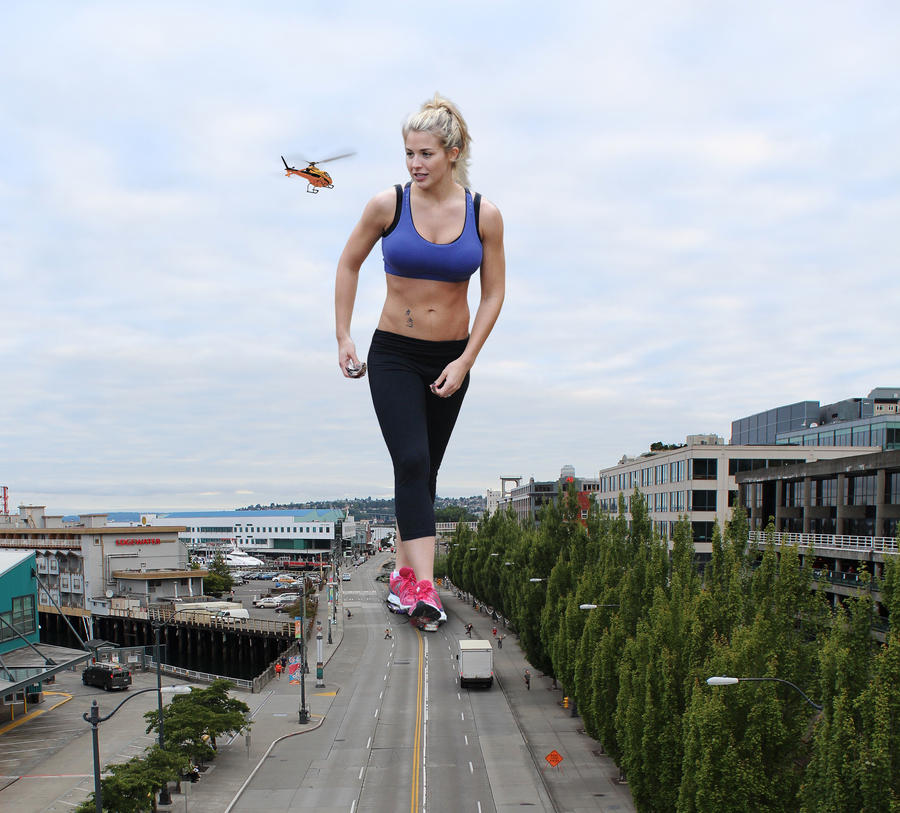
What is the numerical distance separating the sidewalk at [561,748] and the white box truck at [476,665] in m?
2.56

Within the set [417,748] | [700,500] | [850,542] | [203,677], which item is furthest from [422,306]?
[203,677]

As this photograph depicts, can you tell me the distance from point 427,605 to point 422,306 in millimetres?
2439

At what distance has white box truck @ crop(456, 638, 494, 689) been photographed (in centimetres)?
7181

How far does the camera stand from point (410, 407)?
7035 millimetres

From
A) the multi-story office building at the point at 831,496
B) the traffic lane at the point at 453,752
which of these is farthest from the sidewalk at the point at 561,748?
the multi-story office building at the point at 831,496

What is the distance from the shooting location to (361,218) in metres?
7.27

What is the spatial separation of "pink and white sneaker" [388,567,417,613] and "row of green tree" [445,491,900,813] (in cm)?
2031

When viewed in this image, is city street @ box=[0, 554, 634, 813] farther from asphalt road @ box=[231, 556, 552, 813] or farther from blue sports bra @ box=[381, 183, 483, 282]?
blue sports bra @ box=[381, 183, 483, 282]

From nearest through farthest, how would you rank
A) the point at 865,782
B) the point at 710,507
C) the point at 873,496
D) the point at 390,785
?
1. the point at 865,782
2. the point at 390,785
3. the point at 873,496
4. the point at 710,507

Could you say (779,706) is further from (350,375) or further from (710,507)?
(710,507)

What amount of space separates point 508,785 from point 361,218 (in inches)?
1829

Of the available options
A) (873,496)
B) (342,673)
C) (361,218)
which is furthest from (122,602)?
(361,218)

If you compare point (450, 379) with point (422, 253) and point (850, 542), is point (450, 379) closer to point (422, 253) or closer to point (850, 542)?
point (422, 253)

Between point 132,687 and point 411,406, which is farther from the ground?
point 411,406
